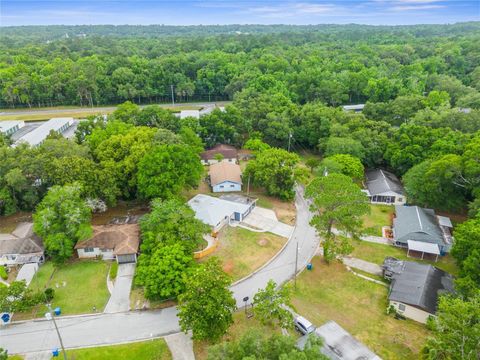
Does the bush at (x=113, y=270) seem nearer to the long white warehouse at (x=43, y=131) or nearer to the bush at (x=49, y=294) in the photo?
the bush at (x=49, y=294)

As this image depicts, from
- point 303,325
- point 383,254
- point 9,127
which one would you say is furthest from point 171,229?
point 9,127

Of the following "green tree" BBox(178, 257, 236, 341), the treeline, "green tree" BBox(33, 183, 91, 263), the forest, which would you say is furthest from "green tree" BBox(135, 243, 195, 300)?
the treeline

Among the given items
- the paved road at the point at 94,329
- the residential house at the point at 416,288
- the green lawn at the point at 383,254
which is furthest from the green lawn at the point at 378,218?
the paved road at the point at 94,329

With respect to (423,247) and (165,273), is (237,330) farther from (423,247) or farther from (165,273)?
(423,247)

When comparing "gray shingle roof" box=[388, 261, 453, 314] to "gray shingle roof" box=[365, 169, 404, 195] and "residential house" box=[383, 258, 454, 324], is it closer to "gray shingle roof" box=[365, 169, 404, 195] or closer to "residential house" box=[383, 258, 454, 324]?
"residential house" box=[383, 258, 454, 324]

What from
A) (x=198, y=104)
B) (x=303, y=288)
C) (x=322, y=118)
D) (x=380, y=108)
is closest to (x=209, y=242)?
(x=303, y=288)
